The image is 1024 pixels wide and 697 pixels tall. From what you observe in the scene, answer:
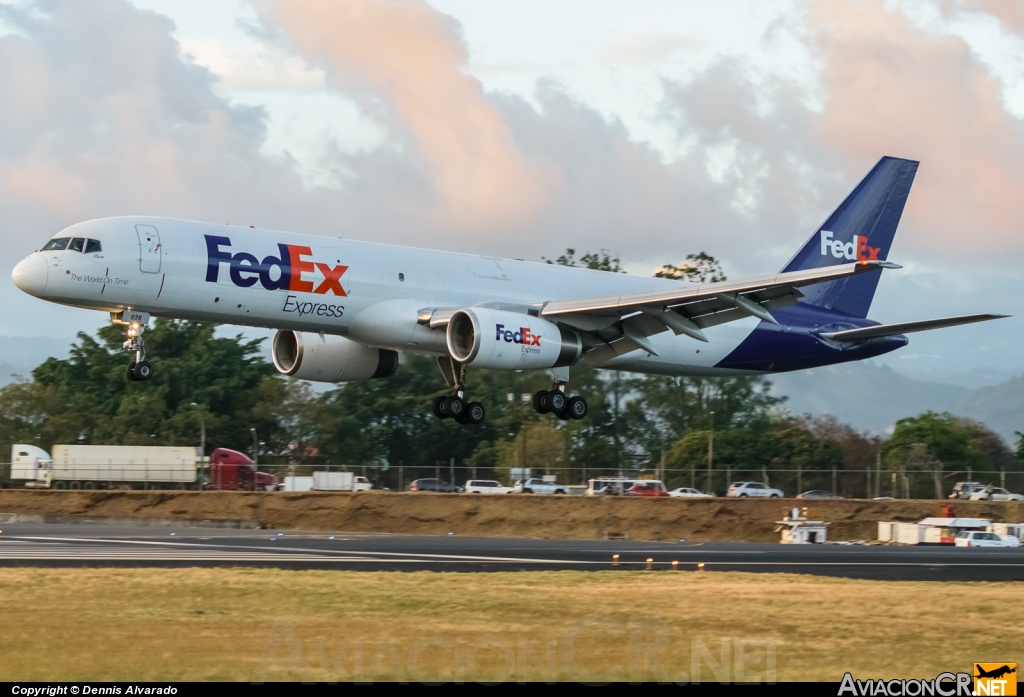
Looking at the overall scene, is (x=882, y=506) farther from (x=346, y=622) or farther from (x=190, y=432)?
Answer: (x=190, y=432)

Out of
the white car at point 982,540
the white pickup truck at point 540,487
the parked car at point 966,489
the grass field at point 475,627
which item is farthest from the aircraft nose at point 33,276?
the parked car at point 966,489

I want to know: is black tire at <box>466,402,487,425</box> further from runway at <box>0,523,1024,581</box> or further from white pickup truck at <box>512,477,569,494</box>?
white pickup truck at <box>512,477,569,494</box>

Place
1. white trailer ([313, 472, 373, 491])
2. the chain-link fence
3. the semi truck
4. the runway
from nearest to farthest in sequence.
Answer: the runway < the chain-link fence < white trailer ([313, 472, 373, 491]) < the semi truck

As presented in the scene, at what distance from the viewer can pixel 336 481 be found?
207 ft

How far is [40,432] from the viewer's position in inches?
3467

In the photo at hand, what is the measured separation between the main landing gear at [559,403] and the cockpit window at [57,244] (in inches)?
514

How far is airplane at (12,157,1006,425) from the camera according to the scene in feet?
95.5

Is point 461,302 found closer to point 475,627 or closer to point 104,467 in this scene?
point 475,627

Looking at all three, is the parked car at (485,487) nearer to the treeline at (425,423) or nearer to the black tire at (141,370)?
the treeline at (425,423)

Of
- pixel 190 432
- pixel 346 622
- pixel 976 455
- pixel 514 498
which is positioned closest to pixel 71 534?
pixel 514 498

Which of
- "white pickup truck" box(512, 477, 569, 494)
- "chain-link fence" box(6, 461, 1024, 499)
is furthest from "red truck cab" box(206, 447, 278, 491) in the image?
"white pickup truck" box(512, 477, 569, 494)

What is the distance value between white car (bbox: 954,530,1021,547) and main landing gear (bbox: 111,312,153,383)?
2559 cm

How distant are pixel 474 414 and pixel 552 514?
44.3 feet

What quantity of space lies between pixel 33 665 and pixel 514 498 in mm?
34996
